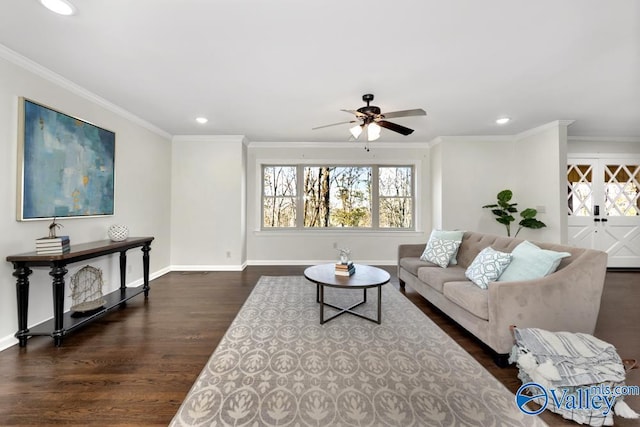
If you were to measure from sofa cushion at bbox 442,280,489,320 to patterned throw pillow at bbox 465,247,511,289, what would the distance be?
72 mm

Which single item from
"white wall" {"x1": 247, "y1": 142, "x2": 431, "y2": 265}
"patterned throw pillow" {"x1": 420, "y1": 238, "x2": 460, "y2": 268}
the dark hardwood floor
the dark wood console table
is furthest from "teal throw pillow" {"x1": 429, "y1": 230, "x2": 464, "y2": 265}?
the dark wood console table

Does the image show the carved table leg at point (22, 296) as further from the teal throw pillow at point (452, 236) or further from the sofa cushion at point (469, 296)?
the teal throw pillow at point (452, 236)

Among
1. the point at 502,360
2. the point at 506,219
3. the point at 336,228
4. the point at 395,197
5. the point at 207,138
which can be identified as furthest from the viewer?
the point at 395,197

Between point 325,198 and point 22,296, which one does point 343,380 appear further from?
point 325,198

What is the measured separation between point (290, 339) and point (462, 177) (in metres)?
4.37

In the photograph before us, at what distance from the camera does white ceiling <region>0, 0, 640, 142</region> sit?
5.87ft

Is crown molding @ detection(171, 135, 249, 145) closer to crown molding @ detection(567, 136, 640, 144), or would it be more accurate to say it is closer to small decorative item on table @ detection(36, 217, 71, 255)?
small decorative item on table @ detection(36, 217, 71, 255)

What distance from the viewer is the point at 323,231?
541cm

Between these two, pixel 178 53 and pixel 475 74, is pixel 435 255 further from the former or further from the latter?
pixel 178 53

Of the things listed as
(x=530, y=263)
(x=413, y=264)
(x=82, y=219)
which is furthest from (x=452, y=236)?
(x=82, y=219)

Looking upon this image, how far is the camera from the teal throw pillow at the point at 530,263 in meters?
2.15

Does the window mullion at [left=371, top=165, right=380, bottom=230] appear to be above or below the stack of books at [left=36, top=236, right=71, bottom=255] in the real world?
above

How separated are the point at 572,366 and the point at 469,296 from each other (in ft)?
2.44

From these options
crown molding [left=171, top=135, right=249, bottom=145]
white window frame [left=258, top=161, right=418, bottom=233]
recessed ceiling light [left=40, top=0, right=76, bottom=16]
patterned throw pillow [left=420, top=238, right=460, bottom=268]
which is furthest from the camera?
white window frame [left=258, top=161, right=418, bottom=233]
